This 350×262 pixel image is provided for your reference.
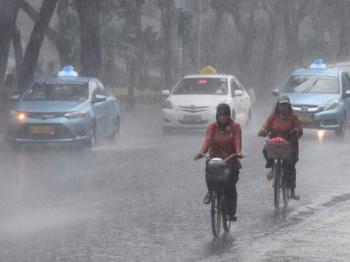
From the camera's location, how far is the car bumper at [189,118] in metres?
28.9

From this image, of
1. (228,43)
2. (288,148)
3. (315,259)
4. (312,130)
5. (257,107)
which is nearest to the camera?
(315,259)

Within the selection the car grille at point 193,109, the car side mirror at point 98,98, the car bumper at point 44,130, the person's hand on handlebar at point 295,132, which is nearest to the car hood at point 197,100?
the car grille at point 193,109

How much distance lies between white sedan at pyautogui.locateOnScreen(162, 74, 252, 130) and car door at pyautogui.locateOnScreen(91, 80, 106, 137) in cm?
400

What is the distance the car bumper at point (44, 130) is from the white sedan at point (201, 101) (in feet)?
19.8

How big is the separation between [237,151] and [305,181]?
5.96 meters

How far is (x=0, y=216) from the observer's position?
13664mm

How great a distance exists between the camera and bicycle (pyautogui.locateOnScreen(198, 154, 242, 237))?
12.0 metres

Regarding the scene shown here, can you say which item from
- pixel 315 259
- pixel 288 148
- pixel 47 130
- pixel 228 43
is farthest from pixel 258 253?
pixel 228 43

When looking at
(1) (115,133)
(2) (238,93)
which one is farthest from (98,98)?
(2) (238,93)

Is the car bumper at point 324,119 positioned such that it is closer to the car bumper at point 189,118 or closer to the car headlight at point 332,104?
the car headlight at point 332,104

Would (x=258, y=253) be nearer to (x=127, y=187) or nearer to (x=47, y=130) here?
(x=127, y=187)

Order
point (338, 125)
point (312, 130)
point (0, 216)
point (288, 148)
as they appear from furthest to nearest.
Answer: point (312, 130) < point (338, 125) < point (288, 148) < point (0, 216)

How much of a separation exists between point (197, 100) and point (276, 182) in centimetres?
1462

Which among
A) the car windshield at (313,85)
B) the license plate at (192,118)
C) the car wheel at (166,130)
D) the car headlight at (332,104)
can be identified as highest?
the car windshield at (313,85)
